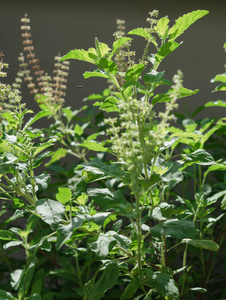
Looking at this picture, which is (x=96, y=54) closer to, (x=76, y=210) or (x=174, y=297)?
(x=76, y=210)

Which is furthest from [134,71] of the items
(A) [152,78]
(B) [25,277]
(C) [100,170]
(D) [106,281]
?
(B) [25,277]

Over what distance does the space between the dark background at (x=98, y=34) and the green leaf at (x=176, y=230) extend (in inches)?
57.9

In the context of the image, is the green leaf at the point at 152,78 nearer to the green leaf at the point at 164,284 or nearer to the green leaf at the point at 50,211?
the green leaf at the point at 50,211

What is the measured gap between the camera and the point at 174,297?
991 millimetres

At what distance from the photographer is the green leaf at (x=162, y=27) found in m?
1.03

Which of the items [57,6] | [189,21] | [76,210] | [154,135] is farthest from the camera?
[57,6]

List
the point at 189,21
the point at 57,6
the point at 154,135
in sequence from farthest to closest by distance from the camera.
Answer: the point at 57,6 → the point at 189,21 → the point at 154,135

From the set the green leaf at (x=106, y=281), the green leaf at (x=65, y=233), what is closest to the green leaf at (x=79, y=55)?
the green leaf at (x=65, y=233)

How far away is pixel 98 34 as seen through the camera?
7.66 ft

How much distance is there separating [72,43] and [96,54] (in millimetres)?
1362

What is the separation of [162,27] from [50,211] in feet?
1.79

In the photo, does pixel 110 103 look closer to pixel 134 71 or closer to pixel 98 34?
pixel 134 71

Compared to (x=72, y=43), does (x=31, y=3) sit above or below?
above

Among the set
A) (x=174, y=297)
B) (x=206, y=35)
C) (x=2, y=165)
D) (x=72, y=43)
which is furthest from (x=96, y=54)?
(x=206, y=35)
